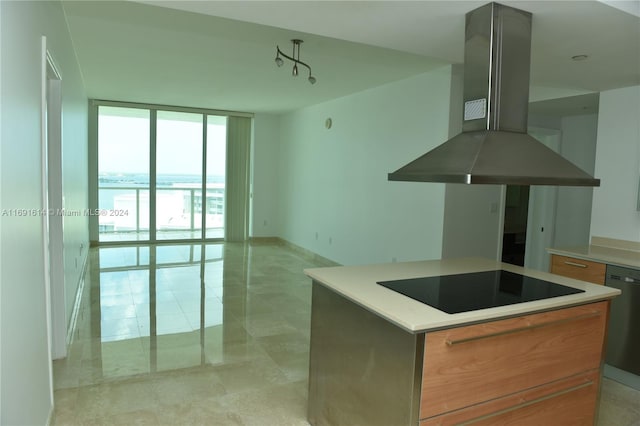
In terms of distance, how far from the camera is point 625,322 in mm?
3178

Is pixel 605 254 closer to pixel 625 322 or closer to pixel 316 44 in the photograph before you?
pixel 625 322

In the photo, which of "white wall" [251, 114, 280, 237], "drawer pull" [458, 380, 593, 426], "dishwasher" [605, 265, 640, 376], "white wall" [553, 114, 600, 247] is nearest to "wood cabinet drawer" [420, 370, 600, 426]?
"drawer pull" [458, 380, 593, 426]

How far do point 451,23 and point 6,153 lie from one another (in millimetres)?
2232

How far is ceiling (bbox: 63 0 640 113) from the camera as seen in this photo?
7.52 ft

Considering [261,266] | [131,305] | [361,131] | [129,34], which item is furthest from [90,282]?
[361,131]

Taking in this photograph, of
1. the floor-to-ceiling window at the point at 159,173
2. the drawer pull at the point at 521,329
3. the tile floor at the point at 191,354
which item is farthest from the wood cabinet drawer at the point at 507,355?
the floor-to-ceiling window at the point at 159,173

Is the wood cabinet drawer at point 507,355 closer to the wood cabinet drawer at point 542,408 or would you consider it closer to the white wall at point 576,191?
the wood cabinet drawer at point 542,408

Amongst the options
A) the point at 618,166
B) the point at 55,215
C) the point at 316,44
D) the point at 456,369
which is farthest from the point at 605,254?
the point at 55,215

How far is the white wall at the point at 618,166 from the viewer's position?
376 cm

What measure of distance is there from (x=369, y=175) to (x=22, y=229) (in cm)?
443

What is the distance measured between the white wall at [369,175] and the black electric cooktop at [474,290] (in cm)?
210

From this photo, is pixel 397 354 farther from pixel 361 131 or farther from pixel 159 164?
pixel 159 164

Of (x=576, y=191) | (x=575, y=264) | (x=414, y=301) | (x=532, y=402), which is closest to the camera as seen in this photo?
(x=414, y=301)

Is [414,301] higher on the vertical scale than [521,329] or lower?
higher
